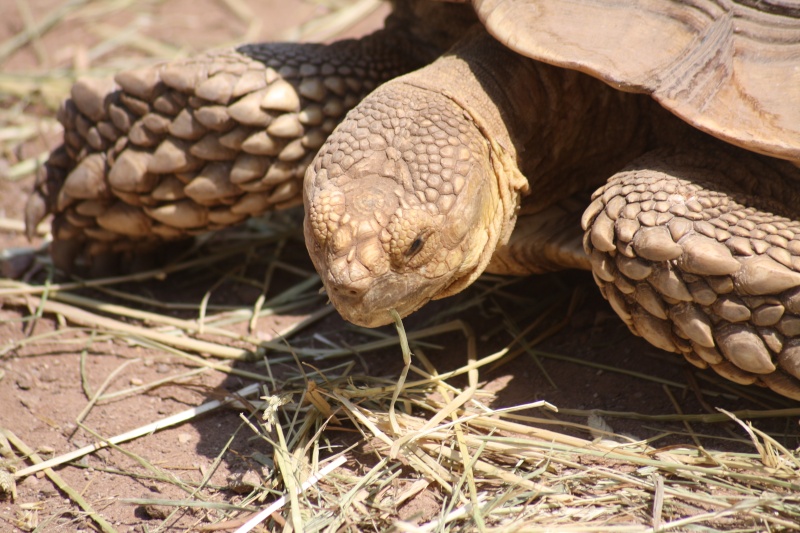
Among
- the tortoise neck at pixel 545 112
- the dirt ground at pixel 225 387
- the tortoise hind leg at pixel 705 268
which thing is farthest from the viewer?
the tortoise neck at pixel 545 112

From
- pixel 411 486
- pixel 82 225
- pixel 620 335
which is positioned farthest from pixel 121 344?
pixel 620 335

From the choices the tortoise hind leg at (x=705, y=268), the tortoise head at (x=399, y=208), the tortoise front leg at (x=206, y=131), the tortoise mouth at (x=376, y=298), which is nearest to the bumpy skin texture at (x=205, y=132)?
the tortoise front leg at (x=206, y=131)

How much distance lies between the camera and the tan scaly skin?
217 centimetres

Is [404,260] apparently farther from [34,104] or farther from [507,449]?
[34,104]

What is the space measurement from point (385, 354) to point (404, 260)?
89 centimetres

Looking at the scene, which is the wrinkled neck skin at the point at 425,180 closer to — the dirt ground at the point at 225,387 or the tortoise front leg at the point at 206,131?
the dirt ground at the point at 225,387

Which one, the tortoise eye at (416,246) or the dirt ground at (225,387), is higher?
the tortoise eye at (416,246)

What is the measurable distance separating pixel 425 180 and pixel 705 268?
0.79 meters

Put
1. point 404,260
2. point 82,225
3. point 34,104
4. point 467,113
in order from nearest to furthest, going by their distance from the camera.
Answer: point 404,260
point 467,113
point 82,225
point 34,104

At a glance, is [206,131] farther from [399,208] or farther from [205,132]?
[399,208]

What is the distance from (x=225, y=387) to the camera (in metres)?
2.92

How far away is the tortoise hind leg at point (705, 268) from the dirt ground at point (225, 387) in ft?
0.96

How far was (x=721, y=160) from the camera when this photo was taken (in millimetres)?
2533

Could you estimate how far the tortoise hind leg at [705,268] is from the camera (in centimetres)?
216
